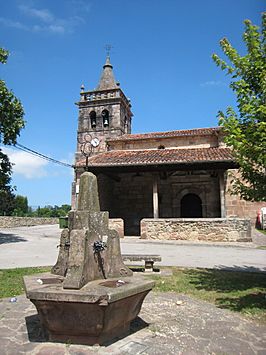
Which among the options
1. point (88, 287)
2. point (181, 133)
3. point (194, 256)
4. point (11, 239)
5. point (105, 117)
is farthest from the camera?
point (105, 117)

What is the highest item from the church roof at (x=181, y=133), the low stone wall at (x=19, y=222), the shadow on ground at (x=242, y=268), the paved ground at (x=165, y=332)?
the church roof at (x=181, y=133)

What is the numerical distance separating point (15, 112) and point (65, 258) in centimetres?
1053

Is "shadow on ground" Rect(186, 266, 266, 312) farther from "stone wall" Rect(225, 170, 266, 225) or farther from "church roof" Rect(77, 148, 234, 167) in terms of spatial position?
"stone wall" Rect(225, 170, 266, 225)

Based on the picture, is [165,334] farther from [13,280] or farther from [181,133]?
[181,133]

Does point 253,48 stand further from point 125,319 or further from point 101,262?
point 125,319

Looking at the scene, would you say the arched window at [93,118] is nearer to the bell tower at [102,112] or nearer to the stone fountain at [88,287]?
the bell tower at [102,112]

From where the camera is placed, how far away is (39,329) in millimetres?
3445

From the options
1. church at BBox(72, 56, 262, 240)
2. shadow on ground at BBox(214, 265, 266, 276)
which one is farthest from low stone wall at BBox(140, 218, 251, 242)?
shadow on ground at BBox(214, 265, 266, 276)

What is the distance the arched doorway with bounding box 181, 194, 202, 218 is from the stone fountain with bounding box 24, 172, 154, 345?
13.9 m

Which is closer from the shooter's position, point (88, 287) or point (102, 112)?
point (88, 287)

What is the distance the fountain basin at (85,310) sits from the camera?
2.75 m

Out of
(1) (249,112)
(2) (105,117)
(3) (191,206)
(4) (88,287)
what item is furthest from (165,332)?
(2) (105,117)

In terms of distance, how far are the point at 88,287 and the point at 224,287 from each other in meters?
3.38

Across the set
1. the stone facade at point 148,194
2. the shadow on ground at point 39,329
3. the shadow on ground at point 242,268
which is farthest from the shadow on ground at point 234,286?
the stone facade at point 148,194
